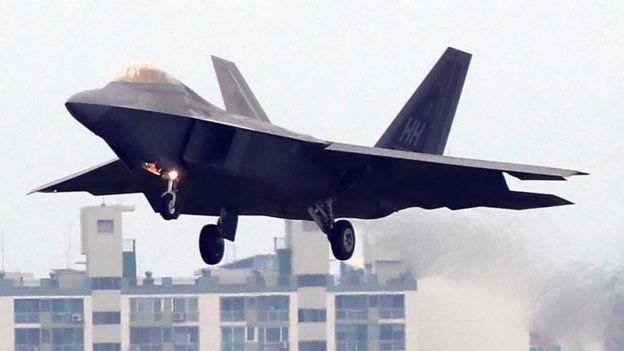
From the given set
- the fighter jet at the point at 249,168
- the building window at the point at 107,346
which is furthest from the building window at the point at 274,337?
the fighter jet at the point at 249,168

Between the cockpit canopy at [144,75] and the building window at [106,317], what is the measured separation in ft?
184

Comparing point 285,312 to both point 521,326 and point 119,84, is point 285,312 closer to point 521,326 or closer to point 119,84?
point 521,326

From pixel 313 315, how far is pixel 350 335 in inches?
79.5

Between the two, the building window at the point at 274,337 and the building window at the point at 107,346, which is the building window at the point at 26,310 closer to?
the building window at the point at 107,346

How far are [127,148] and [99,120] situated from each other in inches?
29.9

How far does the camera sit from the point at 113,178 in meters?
35.8

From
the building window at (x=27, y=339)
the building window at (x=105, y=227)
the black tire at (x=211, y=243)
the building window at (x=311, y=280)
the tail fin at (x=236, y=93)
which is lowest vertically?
the building window at (x=27, y=339)

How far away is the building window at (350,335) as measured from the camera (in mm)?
85688

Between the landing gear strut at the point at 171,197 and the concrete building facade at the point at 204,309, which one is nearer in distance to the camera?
the landing gear strut at the point at 171,197

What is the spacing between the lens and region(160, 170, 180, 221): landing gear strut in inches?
1250

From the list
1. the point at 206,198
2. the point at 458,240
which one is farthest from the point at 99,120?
the point at 458,240

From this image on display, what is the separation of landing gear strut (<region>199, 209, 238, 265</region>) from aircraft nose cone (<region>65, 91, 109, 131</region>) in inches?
174

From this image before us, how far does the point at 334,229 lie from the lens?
34.7 metres

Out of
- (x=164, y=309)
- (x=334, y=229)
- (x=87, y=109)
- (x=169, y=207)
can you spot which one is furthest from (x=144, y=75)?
→ (x=164, y=309)
